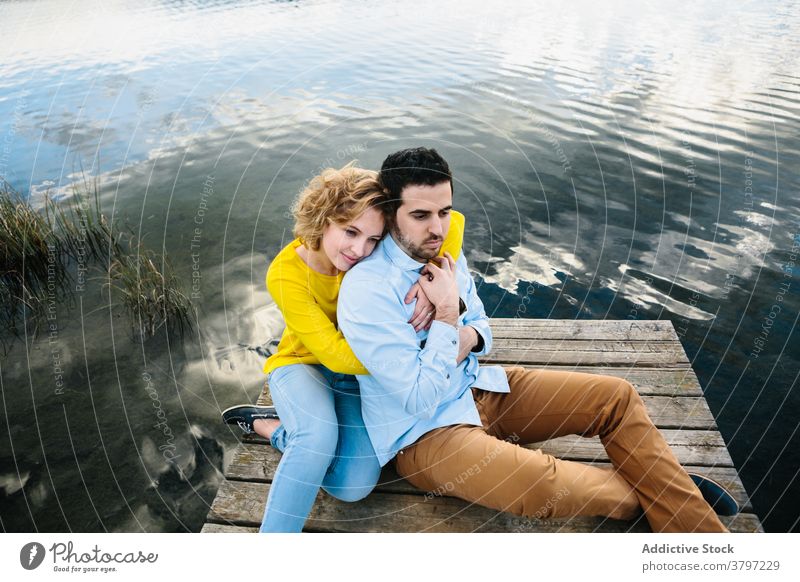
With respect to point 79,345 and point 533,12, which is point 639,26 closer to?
point 533,12

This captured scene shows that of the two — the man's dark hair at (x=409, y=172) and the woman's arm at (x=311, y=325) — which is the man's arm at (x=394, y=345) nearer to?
the woman's arm at (x=311, y=325)

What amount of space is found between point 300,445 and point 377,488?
20.4 inches

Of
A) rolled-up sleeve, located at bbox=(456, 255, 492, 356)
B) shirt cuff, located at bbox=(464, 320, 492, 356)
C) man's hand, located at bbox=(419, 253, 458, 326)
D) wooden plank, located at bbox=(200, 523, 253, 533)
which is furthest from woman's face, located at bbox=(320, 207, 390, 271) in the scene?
wooden plank, located at bbox=(200, 523, 253, 533)

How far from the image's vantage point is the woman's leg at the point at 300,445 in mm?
2592

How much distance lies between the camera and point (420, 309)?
2.83m

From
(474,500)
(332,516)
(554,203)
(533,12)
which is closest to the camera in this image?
(474,500)

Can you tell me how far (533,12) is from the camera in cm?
2139

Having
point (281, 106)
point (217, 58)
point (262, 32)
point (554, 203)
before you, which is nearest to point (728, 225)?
point (554, 203)

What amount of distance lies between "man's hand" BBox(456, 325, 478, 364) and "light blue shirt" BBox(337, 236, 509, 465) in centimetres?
8

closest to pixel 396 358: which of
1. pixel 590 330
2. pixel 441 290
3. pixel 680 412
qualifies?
pixel 441 290

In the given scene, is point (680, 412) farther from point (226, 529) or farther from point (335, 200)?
point (226, 529)

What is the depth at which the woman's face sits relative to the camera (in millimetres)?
2723

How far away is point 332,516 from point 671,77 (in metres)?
12.7
